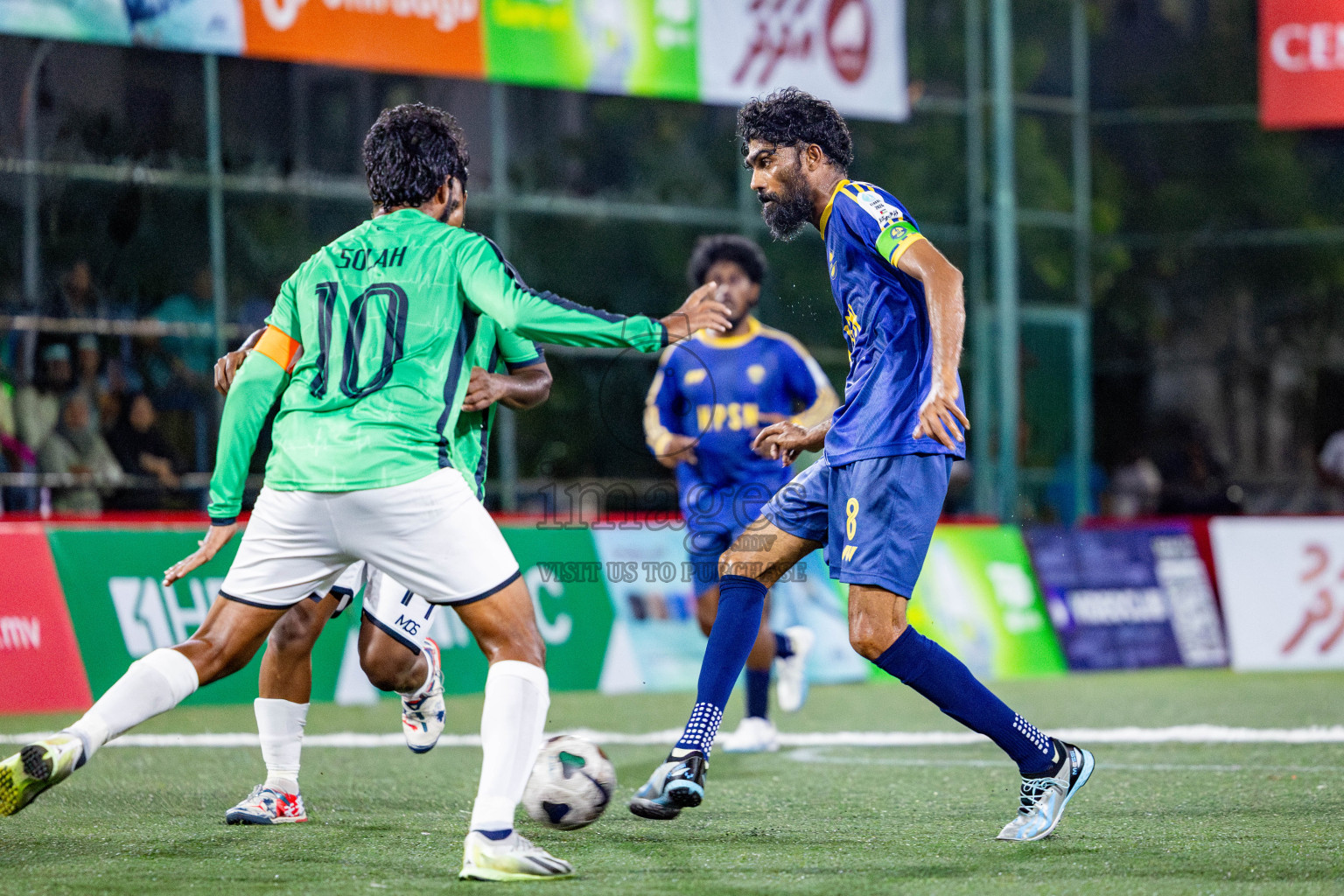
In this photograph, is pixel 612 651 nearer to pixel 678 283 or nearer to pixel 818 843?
pixel 818 843

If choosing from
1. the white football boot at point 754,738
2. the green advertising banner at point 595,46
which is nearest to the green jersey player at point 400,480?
Result: the white football boot at point 754,738

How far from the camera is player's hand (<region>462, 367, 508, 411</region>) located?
18.8ft

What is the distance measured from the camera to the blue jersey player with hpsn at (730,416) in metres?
8.56

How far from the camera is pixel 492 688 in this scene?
464cm

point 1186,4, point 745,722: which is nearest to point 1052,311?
point 1186,4

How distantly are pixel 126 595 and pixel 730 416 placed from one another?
3939 millimetres

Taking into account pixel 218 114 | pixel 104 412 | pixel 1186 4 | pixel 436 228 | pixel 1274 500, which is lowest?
pixel 1274 500

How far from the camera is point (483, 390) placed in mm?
5734

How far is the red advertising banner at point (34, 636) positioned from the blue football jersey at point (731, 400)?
12.3 feet

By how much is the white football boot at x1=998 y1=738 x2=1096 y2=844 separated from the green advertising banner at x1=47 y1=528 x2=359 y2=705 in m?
5.73

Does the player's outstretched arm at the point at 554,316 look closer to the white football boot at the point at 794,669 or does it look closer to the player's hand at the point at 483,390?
the player's hand at the point at 483,390

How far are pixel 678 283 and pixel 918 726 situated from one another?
394 inches

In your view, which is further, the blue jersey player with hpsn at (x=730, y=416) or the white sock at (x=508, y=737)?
the blue jersey player with hpsn at (x=730, y=416)

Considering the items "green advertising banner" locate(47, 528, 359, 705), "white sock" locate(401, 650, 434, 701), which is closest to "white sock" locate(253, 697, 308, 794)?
"white sock" locate(401, 650, 434, 701)
